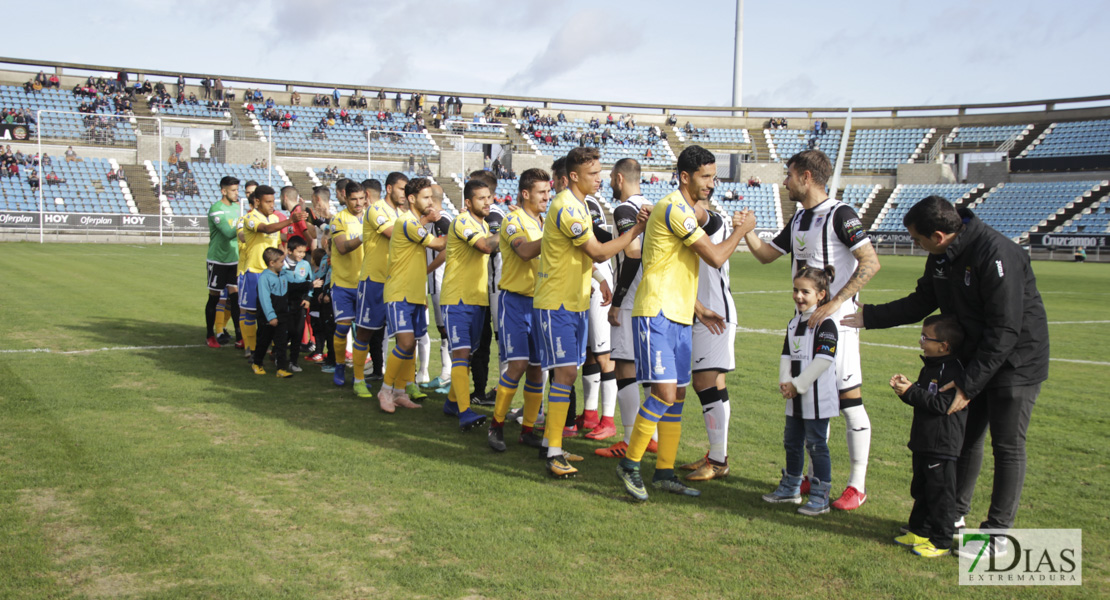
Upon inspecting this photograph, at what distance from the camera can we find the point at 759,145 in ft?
199

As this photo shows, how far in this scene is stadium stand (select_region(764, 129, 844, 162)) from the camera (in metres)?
59.0

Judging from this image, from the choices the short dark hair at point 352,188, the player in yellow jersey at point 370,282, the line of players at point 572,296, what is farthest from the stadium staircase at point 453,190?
the player in yellow jersey at point 370,282

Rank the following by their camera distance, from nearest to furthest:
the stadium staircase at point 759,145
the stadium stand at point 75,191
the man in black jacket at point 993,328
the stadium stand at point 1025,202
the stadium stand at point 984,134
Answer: the man in black jacket at point 993,328
the stadium stand at point 75,191
the stadium stand at point 1025,202
the stadium stand at point 984,134
the stadium staircase at point 759,145

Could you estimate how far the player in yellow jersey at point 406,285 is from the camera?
7562 mm

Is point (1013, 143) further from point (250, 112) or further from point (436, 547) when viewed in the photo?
point (436, 547)

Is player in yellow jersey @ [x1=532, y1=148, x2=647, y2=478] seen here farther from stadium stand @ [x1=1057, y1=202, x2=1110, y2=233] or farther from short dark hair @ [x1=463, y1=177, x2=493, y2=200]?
stadium stand @ [x1=1057, y1=202, x2=1110, y2=233]

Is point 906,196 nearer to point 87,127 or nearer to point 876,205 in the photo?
point 876,205

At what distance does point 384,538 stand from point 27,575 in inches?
67.0

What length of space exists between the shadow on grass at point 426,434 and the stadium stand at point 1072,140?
2100 inches

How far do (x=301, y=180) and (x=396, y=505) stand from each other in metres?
41.6

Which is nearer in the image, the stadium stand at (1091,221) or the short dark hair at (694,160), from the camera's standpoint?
the short dark hair at (694,160)

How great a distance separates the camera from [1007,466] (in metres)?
4.44

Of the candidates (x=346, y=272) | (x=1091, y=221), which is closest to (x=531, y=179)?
(x=346, y=272)

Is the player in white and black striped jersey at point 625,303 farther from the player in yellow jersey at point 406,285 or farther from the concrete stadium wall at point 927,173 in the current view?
the concrete stadium wall at point 927,173
